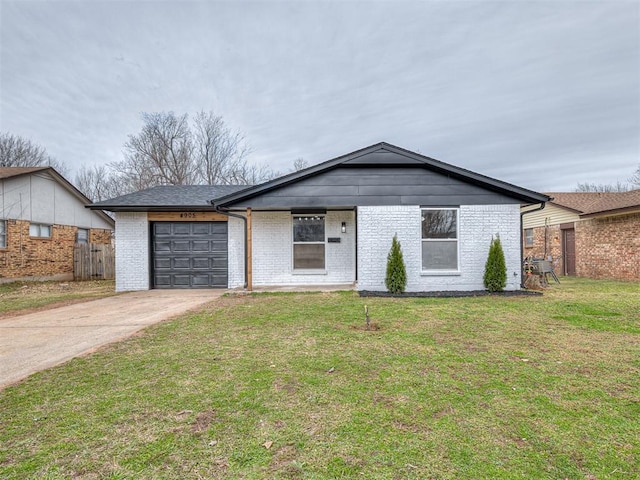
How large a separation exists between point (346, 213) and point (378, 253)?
221 cm

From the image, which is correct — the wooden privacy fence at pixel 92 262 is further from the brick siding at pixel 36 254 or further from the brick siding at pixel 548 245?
the brick siding at pixel 548 245

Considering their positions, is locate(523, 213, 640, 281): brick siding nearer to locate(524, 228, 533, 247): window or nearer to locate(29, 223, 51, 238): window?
locate(524, 228, 533, 247): window

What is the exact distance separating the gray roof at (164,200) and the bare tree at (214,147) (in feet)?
47.1

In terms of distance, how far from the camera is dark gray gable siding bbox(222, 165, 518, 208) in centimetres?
956

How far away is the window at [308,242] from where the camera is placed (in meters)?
11.2

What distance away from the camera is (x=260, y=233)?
11125 mm

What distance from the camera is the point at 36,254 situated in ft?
48.3

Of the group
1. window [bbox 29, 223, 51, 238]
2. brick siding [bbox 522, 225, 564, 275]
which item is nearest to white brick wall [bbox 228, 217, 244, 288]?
window [bbox 29, 223, 51, 238]

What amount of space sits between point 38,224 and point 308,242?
41.0 ft

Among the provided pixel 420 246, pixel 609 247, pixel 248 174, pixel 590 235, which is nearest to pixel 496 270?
pixel 420 246

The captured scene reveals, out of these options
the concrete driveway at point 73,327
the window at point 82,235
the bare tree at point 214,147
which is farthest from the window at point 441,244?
the bare tree at point 214,147

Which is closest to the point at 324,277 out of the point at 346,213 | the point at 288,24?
the point at 346,213

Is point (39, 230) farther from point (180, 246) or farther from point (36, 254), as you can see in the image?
point (180, 246)

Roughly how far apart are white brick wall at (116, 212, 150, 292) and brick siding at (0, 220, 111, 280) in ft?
20.6
